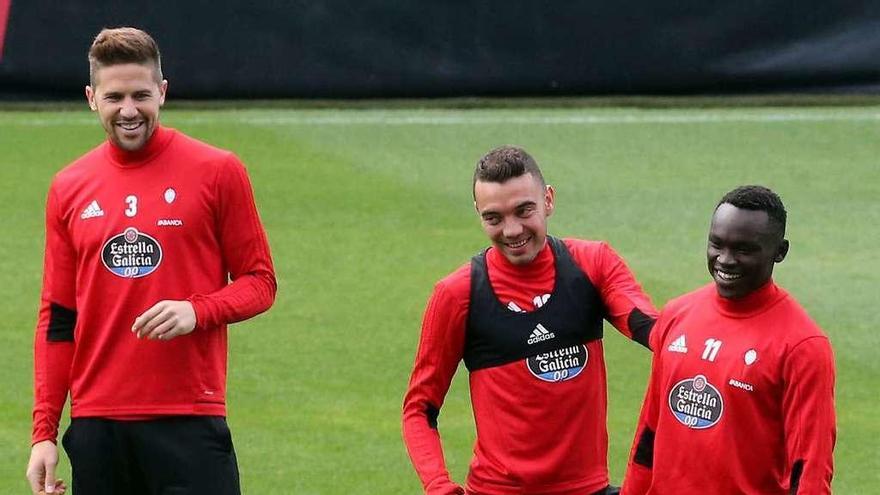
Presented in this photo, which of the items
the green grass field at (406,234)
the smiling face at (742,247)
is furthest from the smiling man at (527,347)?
the green grass field at (406,234)

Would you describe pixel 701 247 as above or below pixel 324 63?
below

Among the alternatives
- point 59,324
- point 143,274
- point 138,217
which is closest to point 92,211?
A: point 138,217

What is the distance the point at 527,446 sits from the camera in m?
4.90

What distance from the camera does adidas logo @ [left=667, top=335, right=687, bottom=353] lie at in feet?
14.8

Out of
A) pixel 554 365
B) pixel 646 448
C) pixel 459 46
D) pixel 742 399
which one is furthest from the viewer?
pixel 459 46

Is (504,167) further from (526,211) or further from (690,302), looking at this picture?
A: (690,302)

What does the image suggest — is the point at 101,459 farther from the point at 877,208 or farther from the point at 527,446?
the point at 877,208

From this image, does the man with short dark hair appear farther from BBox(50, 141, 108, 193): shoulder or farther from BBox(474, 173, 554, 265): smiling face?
BBox(50, 141, 108, 193): shoulder

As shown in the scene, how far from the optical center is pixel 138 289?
5.19 meters

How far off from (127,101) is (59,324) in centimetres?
68

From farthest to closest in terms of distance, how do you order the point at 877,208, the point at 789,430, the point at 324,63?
the point at 324,63, the point at 877,208, the point at 789,430

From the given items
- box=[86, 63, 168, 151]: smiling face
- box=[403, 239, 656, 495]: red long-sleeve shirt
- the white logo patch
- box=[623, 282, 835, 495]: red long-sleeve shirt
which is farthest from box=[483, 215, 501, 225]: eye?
box=[86, 63, 168, 151]: smiling face

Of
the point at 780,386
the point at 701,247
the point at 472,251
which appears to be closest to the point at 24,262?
the point at 472,251

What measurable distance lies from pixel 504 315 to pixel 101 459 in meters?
1.26
